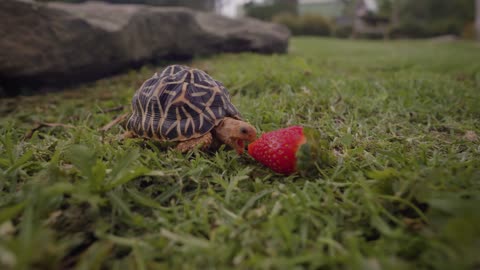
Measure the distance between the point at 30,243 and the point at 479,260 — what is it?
1179 mm

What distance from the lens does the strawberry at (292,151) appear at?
1316 millimetres

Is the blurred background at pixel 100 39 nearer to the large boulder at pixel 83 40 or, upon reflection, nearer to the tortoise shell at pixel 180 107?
the large boulder at pixel 83 40

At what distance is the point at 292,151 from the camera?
52.9 inches

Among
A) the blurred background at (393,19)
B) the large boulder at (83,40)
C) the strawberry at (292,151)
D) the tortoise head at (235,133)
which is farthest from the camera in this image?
the blurred background at (393,19)

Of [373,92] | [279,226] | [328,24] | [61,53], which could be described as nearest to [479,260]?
[279,226]

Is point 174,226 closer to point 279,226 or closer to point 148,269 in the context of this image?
point 148,269

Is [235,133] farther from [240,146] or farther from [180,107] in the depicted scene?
[180,107]

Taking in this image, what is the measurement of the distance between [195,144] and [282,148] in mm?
486

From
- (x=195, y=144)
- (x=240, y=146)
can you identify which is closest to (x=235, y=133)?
(x=240, y=146)

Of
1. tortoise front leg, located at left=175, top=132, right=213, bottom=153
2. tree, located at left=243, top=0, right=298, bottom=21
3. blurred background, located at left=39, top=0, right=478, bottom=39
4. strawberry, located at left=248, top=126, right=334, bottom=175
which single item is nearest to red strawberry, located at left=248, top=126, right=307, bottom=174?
strawberry, located at left=248, top=126, right=334, bottom=175

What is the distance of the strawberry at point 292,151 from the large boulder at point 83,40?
298cm

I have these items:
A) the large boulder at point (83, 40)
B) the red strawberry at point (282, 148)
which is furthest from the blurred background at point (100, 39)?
the red strawberry at point (282, 148)

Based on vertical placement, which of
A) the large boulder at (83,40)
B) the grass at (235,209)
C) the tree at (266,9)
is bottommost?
the grass at (235,209)

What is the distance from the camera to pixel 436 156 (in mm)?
1439
